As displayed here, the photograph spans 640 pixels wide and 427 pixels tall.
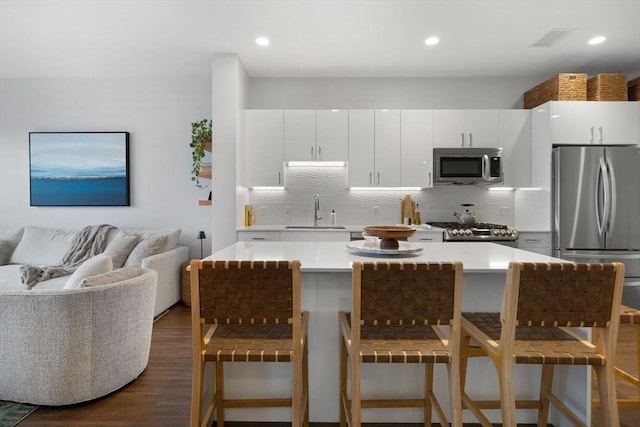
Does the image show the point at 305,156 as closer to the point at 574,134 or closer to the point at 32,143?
the point at 574,134

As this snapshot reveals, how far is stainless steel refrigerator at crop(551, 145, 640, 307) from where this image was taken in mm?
3717

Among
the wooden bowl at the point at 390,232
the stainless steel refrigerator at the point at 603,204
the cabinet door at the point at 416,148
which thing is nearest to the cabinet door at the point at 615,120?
the stainless steel refrigerator at the point at 603,204

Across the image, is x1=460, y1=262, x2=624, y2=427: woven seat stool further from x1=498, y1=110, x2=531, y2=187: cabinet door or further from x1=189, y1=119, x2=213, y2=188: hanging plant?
x1=189, y1=119, x2=213, y2=188: hanging plant

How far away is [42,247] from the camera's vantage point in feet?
14.0

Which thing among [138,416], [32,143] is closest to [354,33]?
[138,416]

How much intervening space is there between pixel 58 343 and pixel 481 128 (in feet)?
14.1

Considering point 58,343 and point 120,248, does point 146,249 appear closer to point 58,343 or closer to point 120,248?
point 120,248

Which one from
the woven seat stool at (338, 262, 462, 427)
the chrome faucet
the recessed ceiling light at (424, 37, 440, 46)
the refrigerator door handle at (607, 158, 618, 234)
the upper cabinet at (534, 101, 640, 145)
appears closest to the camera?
the woven seat stool at (338, 262, 462, 427)

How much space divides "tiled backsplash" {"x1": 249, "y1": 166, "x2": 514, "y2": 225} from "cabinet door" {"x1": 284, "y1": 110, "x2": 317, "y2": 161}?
40 cm

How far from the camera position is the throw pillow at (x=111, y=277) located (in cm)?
222

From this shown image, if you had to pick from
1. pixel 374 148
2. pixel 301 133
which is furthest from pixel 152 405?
pixel 374 148

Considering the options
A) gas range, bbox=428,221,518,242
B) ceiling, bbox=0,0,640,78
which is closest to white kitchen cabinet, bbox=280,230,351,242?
gas range, bbox=428,221,518,242

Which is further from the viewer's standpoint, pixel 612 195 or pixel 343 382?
pixel 612 195

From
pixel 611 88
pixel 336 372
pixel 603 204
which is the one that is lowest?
pixel 336 372
